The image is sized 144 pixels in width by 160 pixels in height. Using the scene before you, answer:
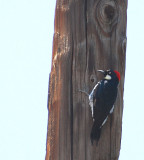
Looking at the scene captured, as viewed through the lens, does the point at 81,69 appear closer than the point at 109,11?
Yes

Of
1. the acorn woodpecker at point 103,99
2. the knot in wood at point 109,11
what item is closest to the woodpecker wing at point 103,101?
the acorn woodpecker at point 103,99

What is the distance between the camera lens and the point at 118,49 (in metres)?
3.94

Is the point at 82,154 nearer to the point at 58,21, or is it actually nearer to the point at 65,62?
the point at 65,62

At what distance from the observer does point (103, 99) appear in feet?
14.8

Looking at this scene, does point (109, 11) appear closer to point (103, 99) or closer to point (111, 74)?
point (111, 74)

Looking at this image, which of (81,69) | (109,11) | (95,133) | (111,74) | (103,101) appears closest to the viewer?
(95,133)

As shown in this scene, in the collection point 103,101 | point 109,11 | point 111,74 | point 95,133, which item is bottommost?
point 95,133

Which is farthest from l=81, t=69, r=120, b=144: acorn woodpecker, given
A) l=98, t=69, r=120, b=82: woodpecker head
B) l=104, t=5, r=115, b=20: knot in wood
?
l=104, t=5, r=115, b=20: knot in wood

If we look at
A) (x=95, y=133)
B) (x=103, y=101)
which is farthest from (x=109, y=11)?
(x=95, y=133)

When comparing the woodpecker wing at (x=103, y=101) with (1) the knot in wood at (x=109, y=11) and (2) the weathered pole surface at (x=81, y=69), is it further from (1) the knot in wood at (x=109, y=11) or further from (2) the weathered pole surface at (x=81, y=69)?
(1) the knot in wood at (x=109, y=11)

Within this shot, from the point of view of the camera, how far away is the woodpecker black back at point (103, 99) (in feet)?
12.1

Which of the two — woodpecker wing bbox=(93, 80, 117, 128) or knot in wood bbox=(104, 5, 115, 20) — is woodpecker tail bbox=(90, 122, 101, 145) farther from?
knot in wood bbox=(104, 5, 115, 20)

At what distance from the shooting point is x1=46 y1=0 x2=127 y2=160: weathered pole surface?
12.1 feet

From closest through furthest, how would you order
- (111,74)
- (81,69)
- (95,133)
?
1. (95,133)
2. (81,69)
3. (111,74)
